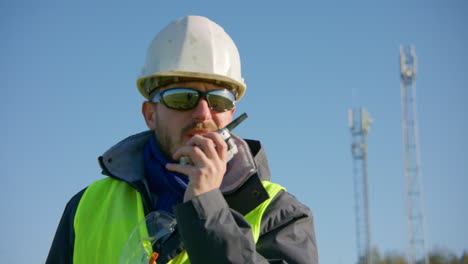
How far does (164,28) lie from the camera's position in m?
4.20

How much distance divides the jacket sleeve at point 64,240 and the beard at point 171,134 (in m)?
0.61

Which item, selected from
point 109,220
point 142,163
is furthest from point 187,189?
point 142,163

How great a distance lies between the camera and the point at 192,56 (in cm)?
399

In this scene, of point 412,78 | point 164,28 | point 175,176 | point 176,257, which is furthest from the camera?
point 412,78

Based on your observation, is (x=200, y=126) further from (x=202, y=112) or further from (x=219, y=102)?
(x=219, y=102)

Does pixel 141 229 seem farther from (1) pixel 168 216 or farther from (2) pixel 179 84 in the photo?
(2) pixel 179 84

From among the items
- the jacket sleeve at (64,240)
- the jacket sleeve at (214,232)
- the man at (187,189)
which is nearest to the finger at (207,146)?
the man at (187,189)

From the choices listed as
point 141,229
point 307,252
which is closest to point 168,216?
point 141,229

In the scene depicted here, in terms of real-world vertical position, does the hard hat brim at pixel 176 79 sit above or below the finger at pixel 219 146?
above

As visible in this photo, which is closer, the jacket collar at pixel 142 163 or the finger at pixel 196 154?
the finger at pixel 196 154

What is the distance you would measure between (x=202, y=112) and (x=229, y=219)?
0.84 m

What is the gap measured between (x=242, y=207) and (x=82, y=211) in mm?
937

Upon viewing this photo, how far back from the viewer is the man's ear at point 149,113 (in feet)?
13.3

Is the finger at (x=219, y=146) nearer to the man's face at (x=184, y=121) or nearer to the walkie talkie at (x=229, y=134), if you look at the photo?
the walkie talkie at (x=229, y=134)
